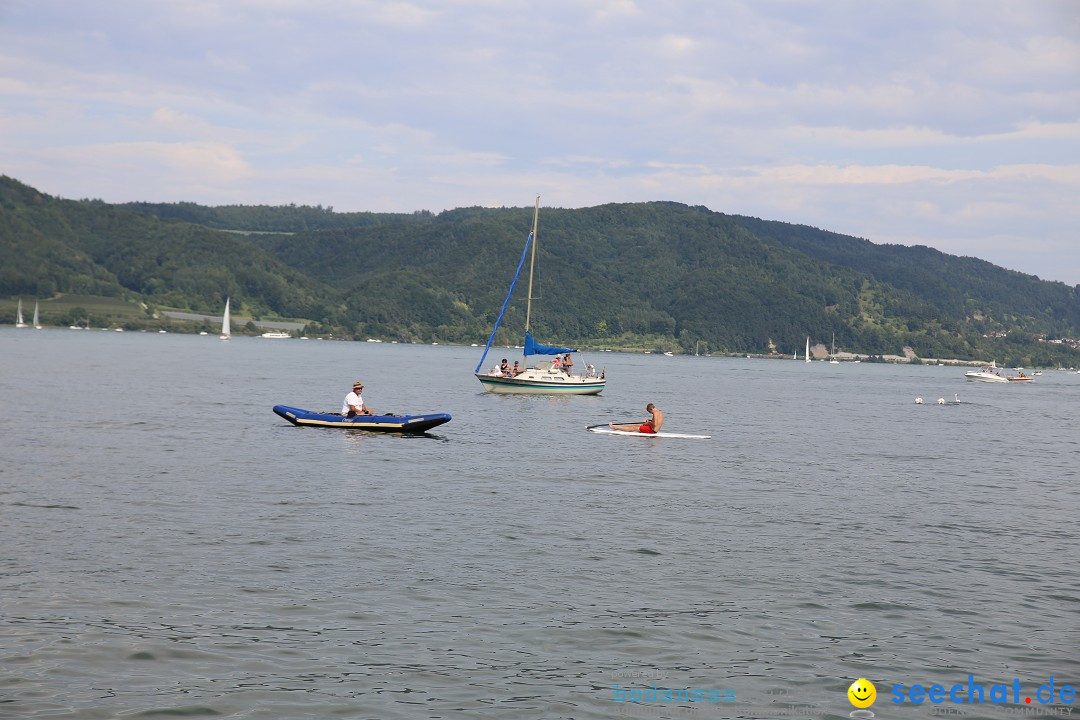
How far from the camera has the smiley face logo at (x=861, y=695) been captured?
13961 mm

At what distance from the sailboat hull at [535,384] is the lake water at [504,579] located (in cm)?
3153

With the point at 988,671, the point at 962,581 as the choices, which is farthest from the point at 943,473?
the point at 988,671

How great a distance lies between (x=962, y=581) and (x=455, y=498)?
1421cm

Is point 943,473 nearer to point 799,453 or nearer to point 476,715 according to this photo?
point 799,453

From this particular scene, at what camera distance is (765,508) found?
100 feet

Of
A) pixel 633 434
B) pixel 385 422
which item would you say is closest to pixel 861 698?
pixel 385 422

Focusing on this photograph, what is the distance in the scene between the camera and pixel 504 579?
20.2 meters

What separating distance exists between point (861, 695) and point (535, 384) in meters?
62.9

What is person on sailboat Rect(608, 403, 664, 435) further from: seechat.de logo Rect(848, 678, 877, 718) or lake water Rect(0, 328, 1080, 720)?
seechat.de logo Rect(848, 678, 877, 718)

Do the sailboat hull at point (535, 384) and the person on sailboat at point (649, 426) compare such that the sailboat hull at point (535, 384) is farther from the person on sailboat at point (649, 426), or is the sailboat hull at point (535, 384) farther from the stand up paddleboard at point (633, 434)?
the person on sailboat at point (649, 426)

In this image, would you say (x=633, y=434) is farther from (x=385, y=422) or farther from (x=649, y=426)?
(x=385, y=422)

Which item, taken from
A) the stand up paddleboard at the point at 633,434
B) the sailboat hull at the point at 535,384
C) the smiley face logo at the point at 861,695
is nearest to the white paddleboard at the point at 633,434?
the stand up paddleboard at the point at 633,434

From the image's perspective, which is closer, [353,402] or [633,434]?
[353,402]

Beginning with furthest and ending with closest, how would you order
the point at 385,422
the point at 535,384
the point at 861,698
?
the point at 535,384 → the point at 385,422 → the point at 861,698
